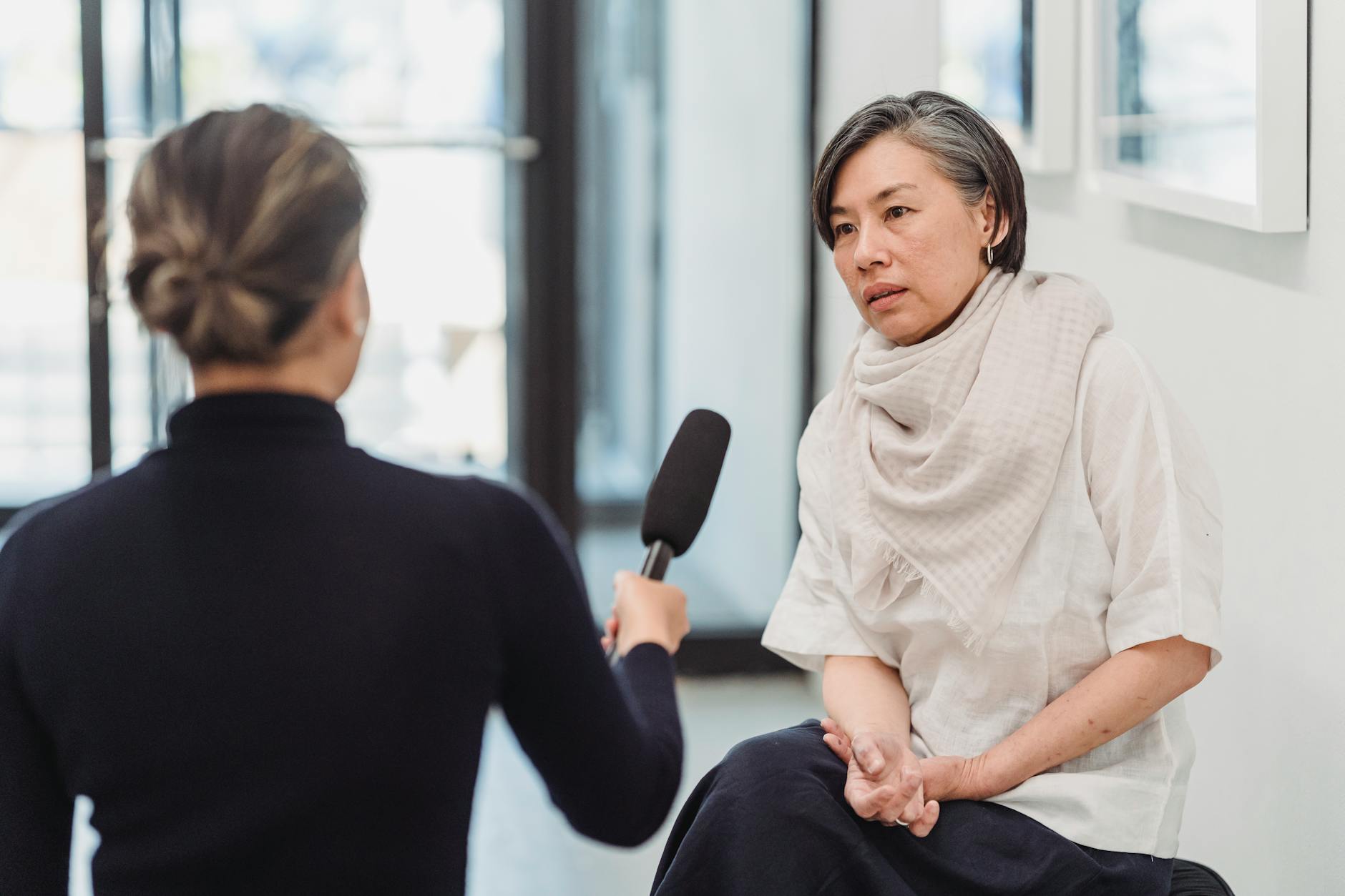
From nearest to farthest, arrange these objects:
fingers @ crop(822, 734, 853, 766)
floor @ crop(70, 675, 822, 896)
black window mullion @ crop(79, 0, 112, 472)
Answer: fingers @ crop(822, 734, 853, 766), floor @ crop(70, 675, 822, 896), black window mullion @ crop(79, 0, 112, 472)

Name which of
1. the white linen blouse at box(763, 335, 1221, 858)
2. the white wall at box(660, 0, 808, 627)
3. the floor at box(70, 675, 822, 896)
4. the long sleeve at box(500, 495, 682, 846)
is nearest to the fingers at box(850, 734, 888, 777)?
the white linen blouse at box(763, 335, 1221, 858)

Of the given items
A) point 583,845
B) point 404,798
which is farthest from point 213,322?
point 583,845

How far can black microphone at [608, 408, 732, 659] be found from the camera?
133 centimetres

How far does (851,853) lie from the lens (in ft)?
4.99

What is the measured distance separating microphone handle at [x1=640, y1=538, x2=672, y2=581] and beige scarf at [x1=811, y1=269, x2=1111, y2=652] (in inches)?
16.0

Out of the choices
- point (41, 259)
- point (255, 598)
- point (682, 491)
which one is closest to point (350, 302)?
point (255, 598)

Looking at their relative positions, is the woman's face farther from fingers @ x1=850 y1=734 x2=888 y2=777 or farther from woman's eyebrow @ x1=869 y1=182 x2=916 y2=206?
fingers @ x1=850 y1=734 x2=888 y2=777

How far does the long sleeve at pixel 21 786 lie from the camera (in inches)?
38.3

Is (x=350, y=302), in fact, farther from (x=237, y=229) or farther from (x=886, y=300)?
(x=886, y=300)

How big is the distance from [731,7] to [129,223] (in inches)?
110

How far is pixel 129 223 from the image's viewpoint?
37.5 inches

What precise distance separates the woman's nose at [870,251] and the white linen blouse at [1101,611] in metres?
0.25

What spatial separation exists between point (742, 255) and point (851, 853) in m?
2.29

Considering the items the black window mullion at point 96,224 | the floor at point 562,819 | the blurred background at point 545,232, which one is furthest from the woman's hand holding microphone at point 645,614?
the black window mullion at point 96,224
